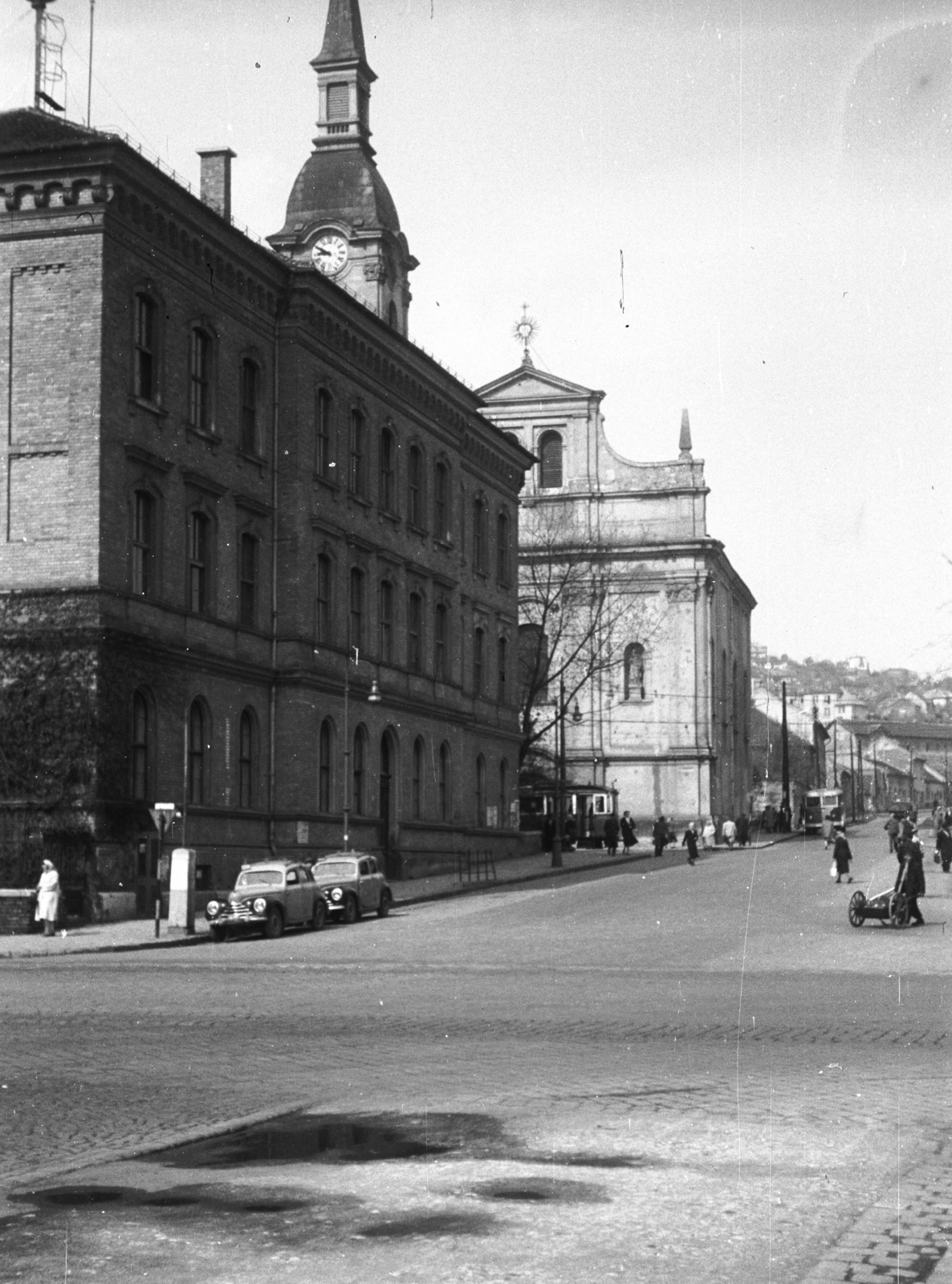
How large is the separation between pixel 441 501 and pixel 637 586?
36.2 meters

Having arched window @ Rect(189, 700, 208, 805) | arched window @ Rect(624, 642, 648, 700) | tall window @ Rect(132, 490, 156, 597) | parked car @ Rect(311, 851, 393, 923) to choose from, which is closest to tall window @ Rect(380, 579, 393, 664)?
arched window @ Rect(189, 700, 208, 805)

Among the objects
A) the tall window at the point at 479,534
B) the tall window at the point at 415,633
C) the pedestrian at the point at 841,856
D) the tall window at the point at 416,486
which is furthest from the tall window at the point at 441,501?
the pedestrian at the point at 841,856

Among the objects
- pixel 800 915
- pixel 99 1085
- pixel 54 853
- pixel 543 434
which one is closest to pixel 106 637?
pixel 54 853

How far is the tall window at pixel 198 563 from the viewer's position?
1721 inches

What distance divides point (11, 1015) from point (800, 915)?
23.1 m

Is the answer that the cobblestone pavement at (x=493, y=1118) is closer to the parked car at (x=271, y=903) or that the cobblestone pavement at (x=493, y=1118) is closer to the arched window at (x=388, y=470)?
the parked car at (x=271, y=903)

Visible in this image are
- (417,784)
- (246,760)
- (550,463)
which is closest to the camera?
(246,760)

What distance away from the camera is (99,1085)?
43.7 feet

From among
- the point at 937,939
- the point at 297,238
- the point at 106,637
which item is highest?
the point at 297,238

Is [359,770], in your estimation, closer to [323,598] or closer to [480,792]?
[323,598]

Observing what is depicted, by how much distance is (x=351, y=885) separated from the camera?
38.9 m

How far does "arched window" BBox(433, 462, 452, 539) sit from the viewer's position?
198 ft

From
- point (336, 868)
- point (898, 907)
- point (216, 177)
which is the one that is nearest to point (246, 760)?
point (336, 868)

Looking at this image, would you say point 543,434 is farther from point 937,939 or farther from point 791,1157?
point 791,1157
